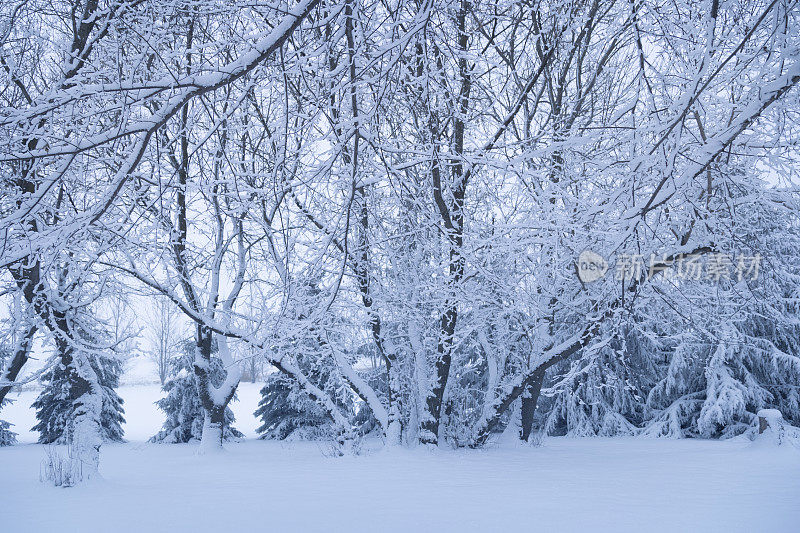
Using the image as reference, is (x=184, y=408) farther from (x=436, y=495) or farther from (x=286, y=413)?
(x=436, y=495)

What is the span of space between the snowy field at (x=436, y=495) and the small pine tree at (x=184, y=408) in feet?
23.3

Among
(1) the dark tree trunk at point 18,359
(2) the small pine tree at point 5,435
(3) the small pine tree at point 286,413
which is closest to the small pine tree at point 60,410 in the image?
(2) the small pine tree at point 5,435

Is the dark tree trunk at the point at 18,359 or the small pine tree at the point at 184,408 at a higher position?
the dark tree trunk at the point at 18,359

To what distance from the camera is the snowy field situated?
14.3 ft

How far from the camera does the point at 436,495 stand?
17.7 feet

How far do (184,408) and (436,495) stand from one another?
41.0 feet

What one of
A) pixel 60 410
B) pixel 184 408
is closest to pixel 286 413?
pixel 184 408

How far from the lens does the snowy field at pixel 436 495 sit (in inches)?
172

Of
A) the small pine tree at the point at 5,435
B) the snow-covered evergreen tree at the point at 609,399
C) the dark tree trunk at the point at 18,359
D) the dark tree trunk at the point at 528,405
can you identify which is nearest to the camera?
the dark tree trunk at the point at 18,359

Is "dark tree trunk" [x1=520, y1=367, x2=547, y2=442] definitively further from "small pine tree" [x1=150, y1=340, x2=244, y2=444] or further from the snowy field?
"small pine tree" [x1=150, y1=340, x2=244, y2=444]

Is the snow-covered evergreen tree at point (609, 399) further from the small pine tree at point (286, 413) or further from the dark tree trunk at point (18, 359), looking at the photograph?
the dark tree trunk at point (18, 359)

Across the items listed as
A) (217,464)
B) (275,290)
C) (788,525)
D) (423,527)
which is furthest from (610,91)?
(217,464)

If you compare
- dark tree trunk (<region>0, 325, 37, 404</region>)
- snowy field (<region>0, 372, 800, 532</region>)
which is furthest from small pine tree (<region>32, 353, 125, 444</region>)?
dark tree trunk (<region>0, 325, 37, 404</region>)

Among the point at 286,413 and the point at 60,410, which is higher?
the point at 60,410
